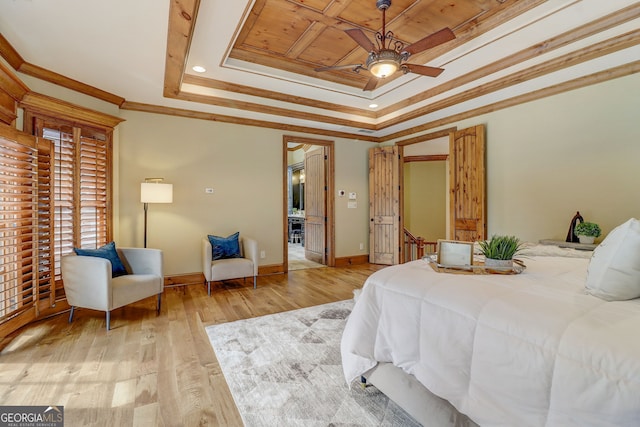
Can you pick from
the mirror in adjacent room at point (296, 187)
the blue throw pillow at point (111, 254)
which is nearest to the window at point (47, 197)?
the blue throw pillow at point (111, 254)

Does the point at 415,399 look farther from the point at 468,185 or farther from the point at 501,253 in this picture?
the point at 468,185

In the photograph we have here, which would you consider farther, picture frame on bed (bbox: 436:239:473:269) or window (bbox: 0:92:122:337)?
window (bbox: 0:92:122:337)

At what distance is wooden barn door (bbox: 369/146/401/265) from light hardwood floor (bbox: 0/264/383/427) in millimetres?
2491

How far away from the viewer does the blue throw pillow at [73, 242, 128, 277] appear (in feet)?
10.2

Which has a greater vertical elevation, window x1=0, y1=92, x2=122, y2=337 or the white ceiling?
the white ceiling

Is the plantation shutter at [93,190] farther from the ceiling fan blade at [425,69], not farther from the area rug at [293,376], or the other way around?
the ceiling fan blade at [425,69]

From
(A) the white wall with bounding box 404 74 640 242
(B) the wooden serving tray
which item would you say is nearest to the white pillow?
(B) the wooden serving tray

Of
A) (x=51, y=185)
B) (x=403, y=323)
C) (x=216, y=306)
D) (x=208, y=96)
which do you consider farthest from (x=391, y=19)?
(x=51, y=185)

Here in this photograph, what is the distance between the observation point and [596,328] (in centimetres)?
98

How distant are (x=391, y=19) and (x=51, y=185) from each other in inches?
153

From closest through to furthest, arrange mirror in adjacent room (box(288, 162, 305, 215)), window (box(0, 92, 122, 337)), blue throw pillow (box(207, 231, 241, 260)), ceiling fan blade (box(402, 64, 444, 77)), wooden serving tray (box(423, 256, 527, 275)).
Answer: wooden serving tray (box(423, 256, 527, 275)), window (box(0, 92, 122, 337)), ceiling fan blade (box(402, 64, 444, 77)), blue throw pillow (box(207, 231, 241, 260)), mirror in adjacent room (box(288, 162, 305, 215))

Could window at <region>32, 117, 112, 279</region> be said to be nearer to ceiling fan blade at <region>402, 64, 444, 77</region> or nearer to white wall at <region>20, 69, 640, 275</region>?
white wall at <region>20, 69, 640, 275</region>

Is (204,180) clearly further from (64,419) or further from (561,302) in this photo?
(561,302)

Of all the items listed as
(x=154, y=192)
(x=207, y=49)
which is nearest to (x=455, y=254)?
(x=207, y=49)
